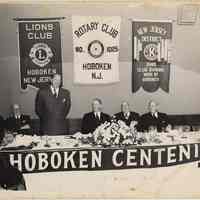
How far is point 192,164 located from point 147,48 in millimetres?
384

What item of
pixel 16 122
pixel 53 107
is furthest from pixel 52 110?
pixel 16 122

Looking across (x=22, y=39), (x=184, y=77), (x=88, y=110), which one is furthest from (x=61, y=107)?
(x=184, y=77)

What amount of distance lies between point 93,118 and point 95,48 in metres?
0.21

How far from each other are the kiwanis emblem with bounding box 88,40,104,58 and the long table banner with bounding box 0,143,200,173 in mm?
286

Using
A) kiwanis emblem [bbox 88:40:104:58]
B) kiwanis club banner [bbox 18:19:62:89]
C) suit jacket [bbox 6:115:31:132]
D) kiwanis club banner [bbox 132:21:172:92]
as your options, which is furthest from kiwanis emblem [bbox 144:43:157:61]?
suit jacket [bbox 6:115:31:132]

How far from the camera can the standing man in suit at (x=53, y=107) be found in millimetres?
1142

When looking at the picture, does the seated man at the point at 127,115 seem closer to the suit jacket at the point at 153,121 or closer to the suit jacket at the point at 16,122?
the suit jacket at the point at 153,121

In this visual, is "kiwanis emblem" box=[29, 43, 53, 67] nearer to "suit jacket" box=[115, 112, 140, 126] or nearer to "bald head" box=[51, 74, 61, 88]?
"bald head" box=[51, 74, 61, 88]

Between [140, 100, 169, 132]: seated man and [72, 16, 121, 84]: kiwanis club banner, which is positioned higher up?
[72, 16, 121, 84]: kiwanis club banner

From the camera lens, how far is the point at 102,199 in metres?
1.19

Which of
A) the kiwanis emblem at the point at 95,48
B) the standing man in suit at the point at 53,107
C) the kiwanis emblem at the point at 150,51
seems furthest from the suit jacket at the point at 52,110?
the kiwanis emblem at the point at 150,51

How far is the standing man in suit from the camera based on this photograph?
1142 mm

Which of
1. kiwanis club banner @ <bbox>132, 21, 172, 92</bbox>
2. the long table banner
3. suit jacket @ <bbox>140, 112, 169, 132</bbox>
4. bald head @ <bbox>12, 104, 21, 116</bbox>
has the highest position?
kiwanis club banner @ <bbox>132, 21, 172, 92</bbox>

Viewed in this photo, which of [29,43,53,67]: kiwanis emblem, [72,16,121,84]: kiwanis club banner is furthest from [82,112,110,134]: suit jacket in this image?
[29,43,53,67]: kiwanis emblem
